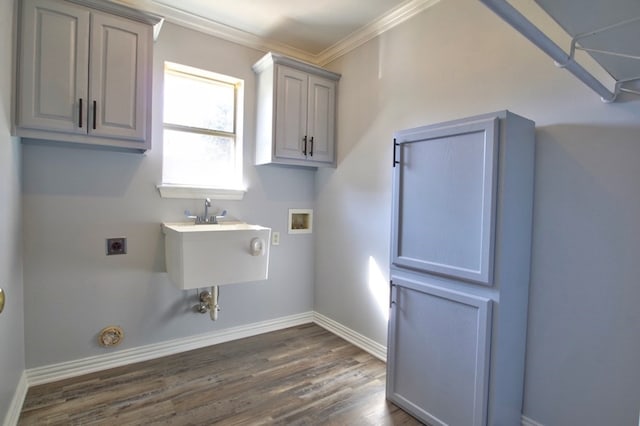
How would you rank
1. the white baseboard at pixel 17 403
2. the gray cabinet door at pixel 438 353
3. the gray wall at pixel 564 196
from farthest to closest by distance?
1. the white baseboard at pixel 17 403
2. the gray cabinet door at pixel 438 353
3. the gray wall at pixel 564 196

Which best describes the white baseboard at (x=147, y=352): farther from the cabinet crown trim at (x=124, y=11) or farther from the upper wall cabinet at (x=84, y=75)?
the cabinet crown trim at (x=124, y=11)

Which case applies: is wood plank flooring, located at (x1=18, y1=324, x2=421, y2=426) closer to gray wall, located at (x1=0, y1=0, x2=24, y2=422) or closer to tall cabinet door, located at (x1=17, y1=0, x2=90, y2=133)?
gray wall, located at (x1=0, y1=0, x2=24, y2=422)

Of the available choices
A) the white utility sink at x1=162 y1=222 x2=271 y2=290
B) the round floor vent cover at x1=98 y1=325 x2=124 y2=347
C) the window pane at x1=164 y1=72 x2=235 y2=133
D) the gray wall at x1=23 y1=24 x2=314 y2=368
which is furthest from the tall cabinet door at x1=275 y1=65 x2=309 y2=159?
the round floor vent cover at x1=98 y1=325 x2=124 y2=347

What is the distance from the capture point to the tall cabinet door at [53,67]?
1837 mm

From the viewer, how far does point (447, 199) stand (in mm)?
1721

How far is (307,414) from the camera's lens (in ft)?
6.27

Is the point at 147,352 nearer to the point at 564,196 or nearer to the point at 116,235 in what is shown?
the point at 116,235

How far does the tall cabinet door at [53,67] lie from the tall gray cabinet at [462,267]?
186 cm

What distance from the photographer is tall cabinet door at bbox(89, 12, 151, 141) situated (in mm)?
2031

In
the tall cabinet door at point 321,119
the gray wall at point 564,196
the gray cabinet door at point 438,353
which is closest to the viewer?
the gray wall at point 564,196

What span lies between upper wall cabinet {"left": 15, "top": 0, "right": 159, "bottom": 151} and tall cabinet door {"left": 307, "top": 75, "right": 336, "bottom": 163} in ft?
4.05

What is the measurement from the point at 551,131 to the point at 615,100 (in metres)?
0.26

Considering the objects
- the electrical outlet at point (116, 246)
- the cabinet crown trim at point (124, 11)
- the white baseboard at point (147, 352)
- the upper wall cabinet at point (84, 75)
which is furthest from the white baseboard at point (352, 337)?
the cabinet crown trim at point (124, 11)

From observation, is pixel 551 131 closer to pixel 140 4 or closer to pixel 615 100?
pixel 615 100
